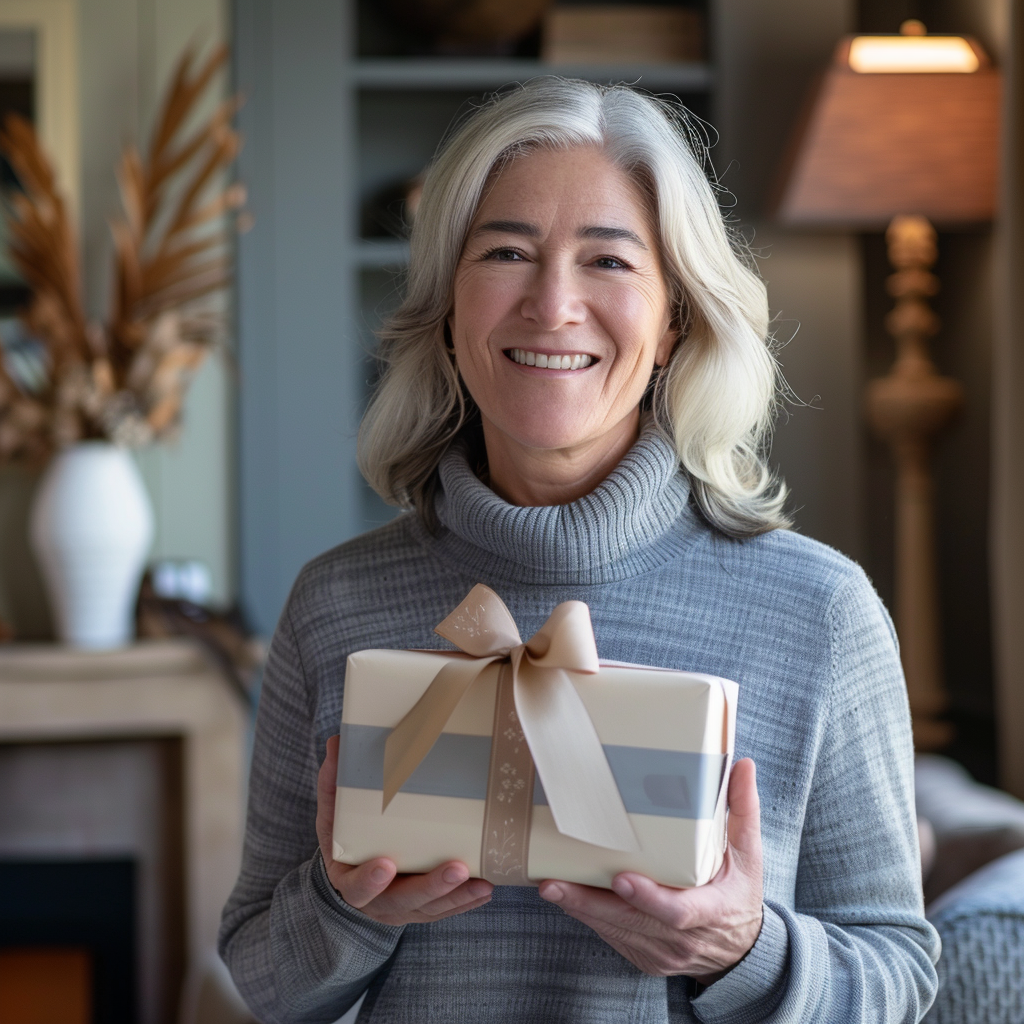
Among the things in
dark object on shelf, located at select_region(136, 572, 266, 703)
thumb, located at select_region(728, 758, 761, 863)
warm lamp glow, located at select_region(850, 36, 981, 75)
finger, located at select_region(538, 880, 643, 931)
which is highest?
warm lamp glow, located at select_region(850, 36, 981, 75)

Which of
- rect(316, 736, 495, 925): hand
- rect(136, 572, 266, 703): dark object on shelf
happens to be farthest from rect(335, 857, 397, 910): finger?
rect(136, 572, 266, 703): dark object on shelf

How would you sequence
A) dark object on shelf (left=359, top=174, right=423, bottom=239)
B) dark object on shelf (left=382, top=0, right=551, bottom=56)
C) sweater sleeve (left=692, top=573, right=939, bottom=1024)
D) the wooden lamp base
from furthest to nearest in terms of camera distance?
dark object on shelf (left=359, top=174, right=423, bottom=239) → dark object on shelf (left=382, top=0, right=551, bottom=56) → the wooden lamp base → sweater sleeve (left=692, top=573, right=939, bottom=1024)

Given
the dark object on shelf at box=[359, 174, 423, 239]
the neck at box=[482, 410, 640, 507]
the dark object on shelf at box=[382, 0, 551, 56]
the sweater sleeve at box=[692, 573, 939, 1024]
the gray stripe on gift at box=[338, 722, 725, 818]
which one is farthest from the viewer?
the dark object on shelf at box=[359, 174, 423, 239]

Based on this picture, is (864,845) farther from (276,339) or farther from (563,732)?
(276,339)

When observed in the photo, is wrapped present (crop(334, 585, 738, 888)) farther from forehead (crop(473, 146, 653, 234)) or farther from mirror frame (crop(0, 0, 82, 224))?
mirror frame (crop(0, 0, 82, 224))

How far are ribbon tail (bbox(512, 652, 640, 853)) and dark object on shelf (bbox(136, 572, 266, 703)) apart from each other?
155 centimetres

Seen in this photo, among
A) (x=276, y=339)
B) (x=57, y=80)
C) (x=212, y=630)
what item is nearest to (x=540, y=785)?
(x=212, y=630)

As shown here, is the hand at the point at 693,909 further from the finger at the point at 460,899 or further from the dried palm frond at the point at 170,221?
the dried palm frond at the point at 170,221

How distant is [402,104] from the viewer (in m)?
2.75

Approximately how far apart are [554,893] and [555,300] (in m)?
0.42

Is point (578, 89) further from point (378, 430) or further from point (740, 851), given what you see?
point (740, 851)

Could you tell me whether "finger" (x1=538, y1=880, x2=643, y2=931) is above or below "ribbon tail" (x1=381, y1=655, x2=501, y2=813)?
below

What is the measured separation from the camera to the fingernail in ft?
2.31

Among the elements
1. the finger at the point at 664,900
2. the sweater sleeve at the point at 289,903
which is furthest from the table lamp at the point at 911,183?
the finger at the point at 664,900
